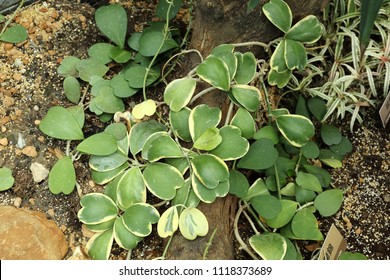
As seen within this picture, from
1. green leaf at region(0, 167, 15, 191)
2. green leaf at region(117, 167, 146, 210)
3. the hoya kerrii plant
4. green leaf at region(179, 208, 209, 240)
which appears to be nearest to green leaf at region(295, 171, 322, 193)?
the hoya kerrii plant

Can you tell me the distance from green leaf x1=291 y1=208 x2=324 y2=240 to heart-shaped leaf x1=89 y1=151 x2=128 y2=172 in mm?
501

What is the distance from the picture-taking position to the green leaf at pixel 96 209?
1495mm

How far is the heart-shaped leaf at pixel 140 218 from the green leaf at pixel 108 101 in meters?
0.32

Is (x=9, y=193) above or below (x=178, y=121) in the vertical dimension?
below

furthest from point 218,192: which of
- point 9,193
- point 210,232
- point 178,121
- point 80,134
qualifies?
point 9,193

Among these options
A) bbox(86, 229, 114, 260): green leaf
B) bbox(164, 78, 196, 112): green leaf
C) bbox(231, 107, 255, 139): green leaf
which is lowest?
bbox(86, 229, 114, 260): green leaf

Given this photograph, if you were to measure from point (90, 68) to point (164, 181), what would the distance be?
468mm

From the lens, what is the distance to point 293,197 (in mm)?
1641

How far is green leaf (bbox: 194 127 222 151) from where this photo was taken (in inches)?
58.2

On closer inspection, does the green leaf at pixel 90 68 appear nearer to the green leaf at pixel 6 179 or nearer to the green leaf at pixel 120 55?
the green leaf at pixel 120 55

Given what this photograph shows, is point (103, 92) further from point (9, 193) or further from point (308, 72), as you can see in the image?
point (308, 72)

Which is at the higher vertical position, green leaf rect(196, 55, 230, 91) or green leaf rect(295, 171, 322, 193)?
green leaf rect(196, 55, 230, 91)

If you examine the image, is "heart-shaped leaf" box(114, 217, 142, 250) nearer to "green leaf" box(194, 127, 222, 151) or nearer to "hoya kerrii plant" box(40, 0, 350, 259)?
"hoya kerrii plant" box(40, 0, 350, 259)

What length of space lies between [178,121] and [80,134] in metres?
0.28
